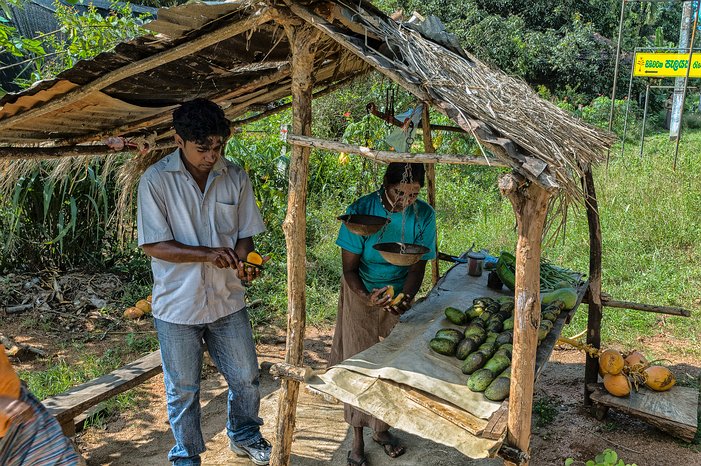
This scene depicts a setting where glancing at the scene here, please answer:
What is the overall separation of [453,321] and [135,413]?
2.58m

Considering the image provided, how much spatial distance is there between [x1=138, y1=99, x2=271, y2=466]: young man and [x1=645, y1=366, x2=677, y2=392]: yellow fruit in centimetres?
278

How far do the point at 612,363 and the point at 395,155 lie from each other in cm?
247

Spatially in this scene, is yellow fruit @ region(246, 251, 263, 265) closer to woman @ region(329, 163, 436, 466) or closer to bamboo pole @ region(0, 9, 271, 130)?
woman @ region(329, 163, 436, 466)

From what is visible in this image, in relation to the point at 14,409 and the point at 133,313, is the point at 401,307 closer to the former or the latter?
the point at 14,409

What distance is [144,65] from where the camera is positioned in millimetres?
2850

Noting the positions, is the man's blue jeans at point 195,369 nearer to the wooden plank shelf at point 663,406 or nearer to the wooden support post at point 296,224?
the wooden support post at point 296,224

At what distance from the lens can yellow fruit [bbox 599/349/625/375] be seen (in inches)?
158

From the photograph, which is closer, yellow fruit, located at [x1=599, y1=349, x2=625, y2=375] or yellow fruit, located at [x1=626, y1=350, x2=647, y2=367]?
yellow fruit, located at [x1=599, y1=349, x2=625, y2=375]

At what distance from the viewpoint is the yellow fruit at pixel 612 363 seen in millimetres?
4023

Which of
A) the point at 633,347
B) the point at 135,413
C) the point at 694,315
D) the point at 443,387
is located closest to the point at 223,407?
the point at 135,413

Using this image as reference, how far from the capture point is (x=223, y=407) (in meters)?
4.44

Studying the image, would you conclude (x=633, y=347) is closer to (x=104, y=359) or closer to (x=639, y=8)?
(x=104, y=359)

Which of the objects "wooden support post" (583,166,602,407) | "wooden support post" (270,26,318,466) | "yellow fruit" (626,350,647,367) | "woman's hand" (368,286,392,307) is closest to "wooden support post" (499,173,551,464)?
"woman's hand" (368,286,392,307)

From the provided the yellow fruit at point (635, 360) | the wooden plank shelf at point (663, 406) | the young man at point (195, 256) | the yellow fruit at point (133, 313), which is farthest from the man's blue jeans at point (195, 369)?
the yellow fruit at point (133, 313)
